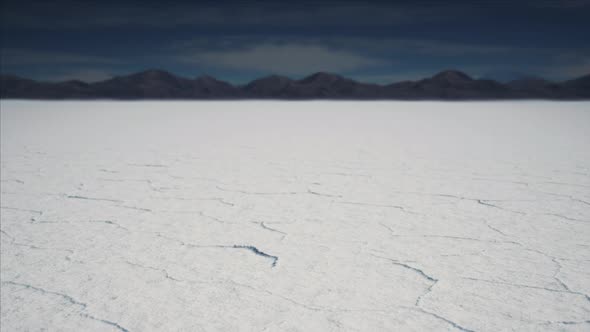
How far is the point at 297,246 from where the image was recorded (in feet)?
4.80

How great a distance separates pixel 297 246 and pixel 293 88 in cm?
5053

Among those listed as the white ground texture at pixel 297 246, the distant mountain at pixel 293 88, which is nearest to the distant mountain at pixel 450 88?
the distant mountain at pixel 293 88

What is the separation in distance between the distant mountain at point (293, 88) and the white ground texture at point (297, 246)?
3617 cm

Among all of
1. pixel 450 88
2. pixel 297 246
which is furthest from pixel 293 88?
pixel 297 246

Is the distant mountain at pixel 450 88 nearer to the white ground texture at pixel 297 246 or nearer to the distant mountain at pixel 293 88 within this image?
the distant mountain at pixel 293 88

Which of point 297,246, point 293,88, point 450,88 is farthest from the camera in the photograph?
point 293,88

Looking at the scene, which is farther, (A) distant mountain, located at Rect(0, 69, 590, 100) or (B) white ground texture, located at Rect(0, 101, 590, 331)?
(A) distant mountain, located at Rect(0, 69, 590, 100)

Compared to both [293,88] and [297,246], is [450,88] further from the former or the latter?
Answer: [297,246]

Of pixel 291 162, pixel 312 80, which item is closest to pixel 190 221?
pixel 291 162

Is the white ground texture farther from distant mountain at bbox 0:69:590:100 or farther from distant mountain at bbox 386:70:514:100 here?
distant mountain at bbox 386:70:514:100

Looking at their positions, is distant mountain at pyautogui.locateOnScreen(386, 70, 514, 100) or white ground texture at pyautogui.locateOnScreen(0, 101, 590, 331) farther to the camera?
distant mountain at pyautogui.locateOnScreen(386, 70, 514, 100)

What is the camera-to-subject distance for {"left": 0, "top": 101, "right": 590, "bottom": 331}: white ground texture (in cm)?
106

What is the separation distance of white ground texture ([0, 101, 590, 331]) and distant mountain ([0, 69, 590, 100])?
119 ft

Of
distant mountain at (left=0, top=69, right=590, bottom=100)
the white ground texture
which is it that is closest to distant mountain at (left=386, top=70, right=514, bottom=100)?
distant mountain at (left=0, top=69, right=590, bottom=100)
